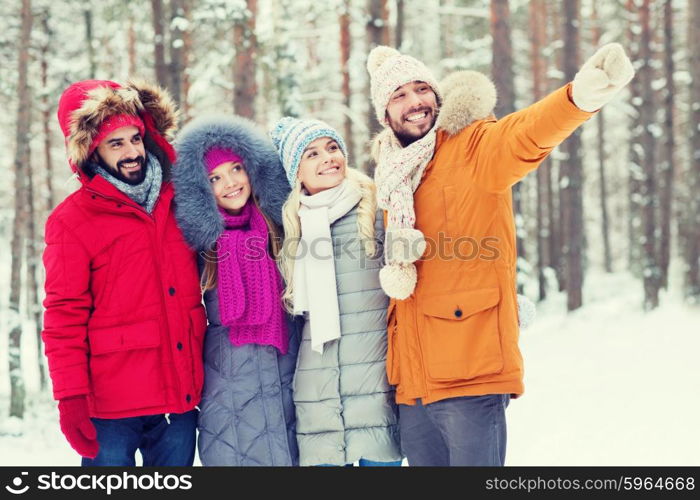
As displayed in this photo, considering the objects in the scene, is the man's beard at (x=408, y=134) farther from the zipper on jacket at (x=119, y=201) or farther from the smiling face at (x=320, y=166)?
the zipper on jacket at (x=119, y=201)

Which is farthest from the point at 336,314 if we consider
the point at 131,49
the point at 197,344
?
the point at 131,49

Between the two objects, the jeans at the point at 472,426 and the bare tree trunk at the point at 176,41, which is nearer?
the jeans at the point at 472,426

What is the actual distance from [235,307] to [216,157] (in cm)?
94

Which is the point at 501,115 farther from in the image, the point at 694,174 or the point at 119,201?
the point at 119,201

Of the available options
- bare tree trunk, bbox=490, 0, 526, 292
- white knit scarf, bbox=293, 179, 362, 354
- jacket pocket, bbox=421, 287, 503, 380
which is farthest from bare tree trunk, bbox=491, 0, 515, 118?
jacket pocket, bbox=421, 287, 503, 380

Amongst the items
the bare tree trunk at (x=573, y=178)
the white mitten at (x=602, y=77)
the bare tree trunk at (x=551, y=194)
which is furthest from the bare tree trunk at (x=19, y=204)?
the bare tree trunk at (x=551, y=194)

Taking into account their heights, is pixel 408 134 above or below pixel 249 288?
above

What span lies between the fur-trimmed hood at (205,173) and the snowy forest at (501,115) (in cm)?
82

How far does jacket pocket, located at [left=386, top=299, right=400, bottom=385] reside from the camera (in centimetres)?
340

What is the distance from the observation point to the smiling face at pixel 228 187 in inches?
147

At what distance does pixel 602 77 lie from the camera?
260 cm

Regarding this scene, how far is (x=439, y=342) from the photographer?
10.5 feet

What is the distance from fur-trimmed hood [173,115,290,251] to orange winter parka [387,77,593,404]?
3.32 ft

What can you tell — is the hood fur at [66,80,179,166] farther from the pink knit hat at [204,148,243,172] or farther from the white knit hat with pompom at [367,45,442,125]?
the white knit hat with pompom at [367,45,442,125]
